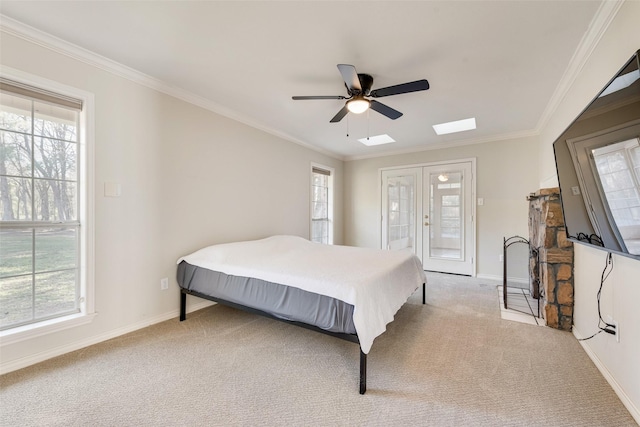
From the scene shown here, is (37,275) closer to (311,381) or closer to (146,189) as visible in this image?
(146,189)

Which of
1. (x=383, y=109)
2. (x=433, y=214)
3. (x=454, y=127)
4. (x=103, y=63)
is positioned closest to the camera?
(x=103, y=63)

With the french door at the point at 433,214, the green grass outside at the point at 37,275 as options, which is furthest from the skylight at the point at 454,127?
the green grass outside at the point at 37,275

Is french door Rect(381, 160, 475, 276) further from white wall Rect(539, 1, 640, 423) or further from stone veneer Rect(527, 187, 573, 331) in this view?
white wall Rect(539, 1, 640, 423)

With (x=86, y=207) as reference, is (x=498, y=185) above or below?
above

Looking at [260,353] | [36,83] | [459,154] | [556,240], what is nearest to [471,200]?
[459,154]

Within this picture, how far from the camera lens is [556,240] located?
104 inches

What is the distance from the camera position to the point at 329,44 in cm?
204

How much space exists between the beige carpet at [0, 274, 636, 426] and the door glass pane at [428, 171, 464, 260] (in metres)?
2.31

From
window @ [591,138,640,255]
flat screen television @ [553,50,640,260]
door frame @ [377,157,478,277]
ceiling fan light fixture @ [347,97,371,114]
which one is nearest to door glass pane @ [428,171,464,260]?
door frame @ [377,157,478,277]

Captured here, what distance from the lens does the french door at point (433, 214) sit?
4.67 meters

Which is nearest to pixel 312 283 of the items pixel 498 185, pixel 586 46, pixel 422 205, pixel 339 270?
pixel 339 270

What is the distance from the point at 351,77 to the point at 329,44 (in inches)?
12.2

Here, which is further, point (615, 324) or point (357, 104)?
point (357, 104)

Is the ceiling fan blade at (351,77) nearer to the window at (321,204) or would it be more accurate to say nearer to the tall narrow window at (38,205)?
the tall narrow window at (38,205)
